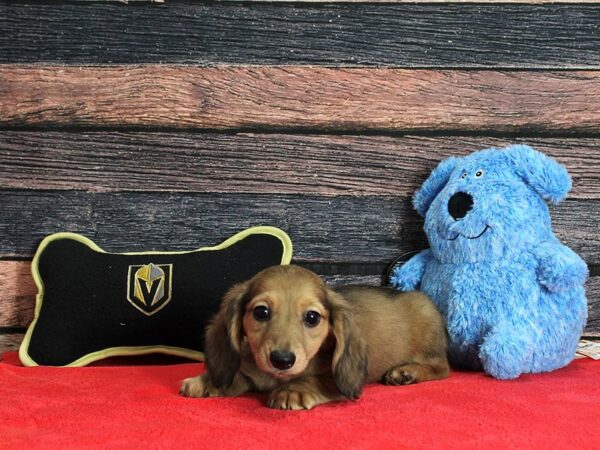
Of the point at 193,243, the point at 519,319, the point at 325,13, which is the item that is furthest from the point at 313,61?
the point at 519,319

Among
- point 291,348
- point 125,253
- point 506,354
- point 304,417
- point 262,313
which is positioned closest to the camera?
point 304,417

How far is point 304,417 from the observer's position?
145 cm

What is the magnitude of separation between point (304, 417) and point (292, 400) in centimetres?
10

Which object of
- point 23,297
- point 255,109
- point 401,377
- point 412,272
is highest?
point 255,109

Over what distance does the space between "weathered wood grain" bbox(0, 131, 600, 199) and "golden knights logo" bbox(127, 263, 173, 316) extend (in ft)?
1.09

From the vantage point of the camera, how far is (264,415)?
1.48m

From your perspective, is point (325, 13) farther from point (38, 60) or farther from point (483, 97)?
point (38, 60)

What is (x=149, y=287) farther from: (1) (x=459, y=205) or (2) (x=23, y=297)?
(1) (x=459, y=205)

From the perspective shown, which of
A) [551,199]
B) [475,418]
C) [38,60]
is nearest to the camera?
[475,418]

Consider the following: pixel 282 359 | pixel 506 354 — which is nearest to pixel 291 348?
pixel 282 359

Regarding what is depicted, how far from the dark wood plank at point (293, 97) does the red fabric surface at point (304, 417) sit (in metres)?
0.95

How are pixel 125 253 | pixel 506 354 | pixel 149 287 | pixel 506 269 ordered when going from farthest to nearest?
1. pixel 125 253
2. pixel 149 287
3. pixel 506 269
4. pixel 506 354

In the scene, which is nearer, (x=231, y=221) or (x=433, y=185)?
(x=433, y=185)

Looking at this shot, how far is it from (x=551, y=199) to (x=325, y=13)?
1.01 metres
